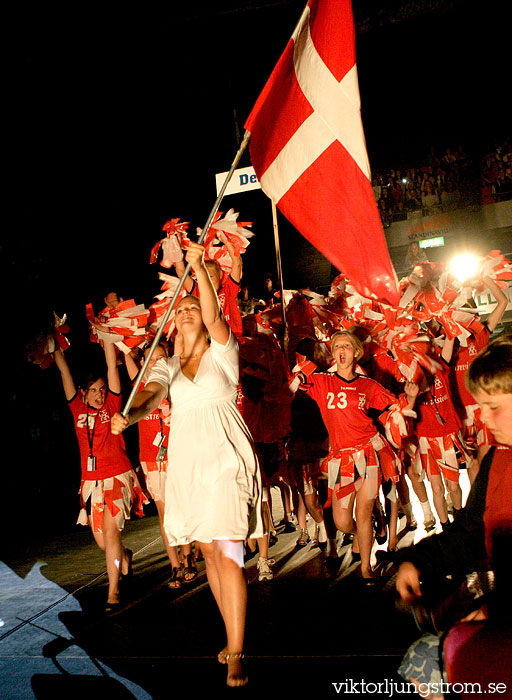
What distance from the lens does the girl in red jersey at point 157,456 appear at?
4797 millimetres

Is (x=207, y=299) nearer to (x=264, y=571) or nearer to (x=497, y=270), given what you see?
(x=264, y=571)

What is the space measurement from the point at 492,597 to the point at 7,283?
6.65 meters

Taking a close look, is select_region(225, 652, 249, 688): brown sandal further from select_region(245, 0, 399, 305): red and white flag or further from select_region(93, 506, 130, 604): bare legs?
select_region(245, 0, 399, 305): red and white flag

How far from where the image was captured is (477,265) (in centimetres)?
652

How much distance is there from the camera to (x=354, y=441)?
4.52 m

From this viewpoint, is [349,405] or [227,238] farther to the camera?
[227,238]

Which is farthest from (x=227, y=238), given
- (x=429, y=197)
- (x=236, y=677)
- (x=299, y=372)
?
(x=429, y=197)

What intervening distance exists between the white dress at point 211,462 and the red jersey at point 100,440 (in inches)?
66.4

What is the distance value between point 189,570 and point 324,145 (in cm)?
370

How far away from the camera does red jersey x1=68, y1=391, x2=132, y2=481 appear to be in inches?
181

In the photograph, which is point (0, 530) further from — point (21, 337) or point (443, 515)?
point (443, 515)

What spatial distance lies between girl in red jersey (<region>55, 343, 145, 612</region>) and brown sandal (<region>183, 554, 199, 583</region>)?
0.56 m

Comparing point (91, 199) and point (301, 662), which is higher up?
point (91, 199)

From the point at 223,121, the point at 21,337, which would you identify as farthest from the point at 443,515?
the point at 223,121
